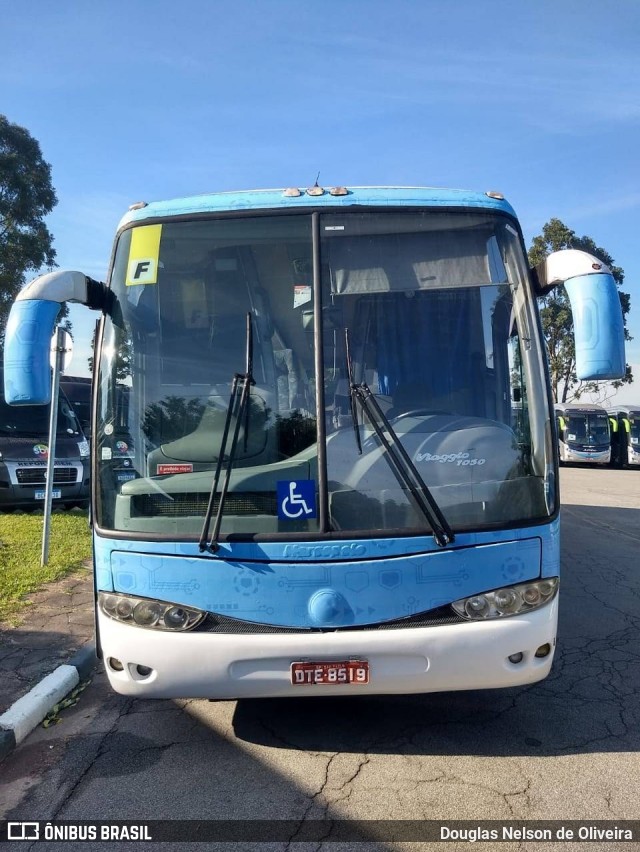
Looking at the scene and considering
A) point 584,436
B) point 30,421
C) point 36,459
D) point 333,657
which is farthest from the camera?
point 584,436

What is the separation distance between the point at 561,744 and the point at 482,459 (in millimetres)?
1615

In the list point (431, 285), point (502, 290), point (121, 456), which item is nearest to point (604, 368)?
point (502, 290)

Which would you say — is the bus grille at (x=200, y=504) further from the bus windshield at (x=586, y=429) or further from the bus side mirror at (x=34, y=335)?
Result: the bus windshield at (x=586, y=429)

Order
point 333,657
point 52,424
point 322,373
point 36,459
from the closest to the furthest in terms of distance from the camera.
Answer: point 333,657
point 322,373
point 52,424
point 36,459

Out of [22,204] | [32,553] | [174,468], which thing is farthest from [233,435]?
[22,204]

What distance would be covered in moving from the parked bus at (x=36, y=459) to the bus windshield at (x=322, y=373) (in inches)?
310

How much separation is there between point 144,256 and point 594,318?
240cm

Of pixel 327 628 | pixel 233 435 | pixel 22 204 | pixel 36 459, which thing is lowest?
pixel 327 628

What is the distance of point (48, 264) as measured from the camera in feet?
83.4

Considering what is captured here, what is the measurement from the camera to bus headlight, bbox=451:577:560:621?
353 centimetres

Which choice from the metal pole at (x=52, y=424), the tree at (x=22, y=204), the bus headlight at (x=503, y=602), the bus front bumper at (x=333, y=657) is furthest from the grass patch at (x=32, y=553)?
the tree at (x=22, y=204)

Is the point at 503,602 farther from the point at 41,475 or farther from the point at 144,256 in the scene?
the point at 41,475

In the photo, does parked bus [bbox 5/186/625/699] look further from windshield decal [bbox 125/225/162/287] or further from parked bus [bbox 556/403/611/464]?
parked bus [bbox 556/403/611/464]

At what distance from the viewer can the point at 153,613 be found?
3568 millimetres
